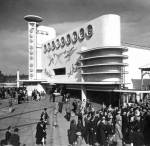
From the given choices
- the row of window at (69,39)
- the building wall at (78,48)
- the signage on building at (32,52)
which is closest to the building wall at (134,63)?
the building wall at (78,48)

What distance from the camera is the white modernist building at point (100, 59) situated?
2875 centimetres

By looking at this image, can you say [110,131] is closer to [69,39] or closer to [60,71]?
[69,39]

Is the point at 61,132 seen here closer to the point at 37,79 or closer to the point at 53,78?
the point at 53,78

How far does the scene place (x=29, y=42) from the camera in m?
51.8

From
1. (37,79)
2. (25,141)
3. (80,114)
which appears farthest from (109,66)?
(37,79)

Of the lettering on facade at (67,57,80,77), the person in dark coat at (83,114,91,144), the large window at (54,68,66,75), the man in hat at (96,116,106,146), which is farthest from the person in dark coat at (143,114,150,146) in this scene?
the large window at (54,68,66,75)

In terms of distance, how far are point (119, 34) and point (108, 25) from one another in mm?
1960

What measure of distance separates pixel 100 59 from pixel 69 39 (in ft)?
36.3

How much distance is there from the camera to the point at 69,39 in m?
39.2

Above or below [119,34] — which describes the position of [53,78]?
below

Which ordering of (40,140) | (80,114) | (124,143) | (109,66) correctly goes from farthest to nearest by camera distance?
(109,66) < (80,114) < (40,140) < (124,143)

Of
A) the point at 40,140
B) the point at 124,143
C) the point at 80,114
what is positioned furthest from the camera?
the point at 80,114

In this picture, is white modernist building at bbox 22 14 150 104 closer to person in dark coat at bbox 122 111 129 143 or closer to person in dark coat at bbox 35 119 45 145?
person in dark coat at bbox 122 111 129 143

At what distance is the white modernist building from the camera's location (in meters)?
28.8
